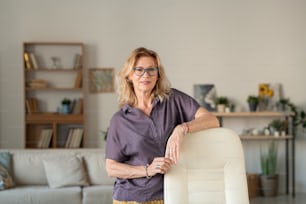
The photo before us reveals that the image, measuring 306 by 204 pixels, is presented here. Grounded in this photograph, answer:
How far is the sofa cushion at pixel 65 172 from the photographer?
4629 millimetres

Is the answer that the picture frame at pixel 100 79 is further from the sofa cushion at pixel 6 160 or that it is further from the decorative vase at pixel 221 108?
the sofa cushion at pixel 6 160

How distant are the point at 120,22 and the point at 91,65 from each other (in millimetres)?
750

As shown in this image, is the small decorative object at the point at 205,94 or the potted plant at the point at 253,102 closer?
the potted plant at the point at 253,102

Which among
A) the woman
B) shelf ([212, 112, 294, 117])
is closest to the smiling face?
the woman

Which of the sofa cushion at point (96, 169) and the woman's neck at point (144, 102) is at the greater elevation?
the woman's neck at point (144, 102)

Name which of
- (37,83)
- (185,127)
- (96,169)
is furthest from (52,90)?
(185,127)

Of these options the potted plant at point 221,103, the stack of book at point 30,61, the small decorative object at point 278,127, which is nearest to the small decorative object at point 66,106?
the stack of book at point 30,61

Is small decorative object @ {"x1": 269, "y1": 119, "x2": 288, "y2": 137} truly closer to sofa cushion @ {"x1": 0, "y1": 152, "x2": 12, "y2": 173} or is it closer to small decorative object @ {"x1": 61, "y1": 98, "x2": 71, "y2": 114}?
→ small decorative object @ {"x1": 61, "y1": 98, "x2": 71, "y2": 114}

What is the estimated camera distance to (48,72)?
6.46m

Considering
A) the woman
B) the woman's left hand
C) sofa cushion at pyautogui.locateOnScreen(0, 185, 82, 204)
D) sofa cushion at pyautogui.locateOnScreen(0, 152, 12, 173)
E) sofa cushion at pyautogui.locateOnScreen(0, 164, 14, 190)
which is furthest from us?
sofa cushion at pyautogui.locateOnScreen(0, 152, 12, 173)

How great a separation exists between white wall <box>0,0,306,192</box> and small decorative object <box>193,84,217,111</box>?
8 centimetres

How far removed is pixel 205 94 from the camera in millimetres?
6492

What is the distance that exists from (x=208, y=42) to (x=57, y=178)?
10.2ft

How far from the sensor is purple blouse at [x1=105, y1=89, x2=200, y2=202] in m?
1.80
